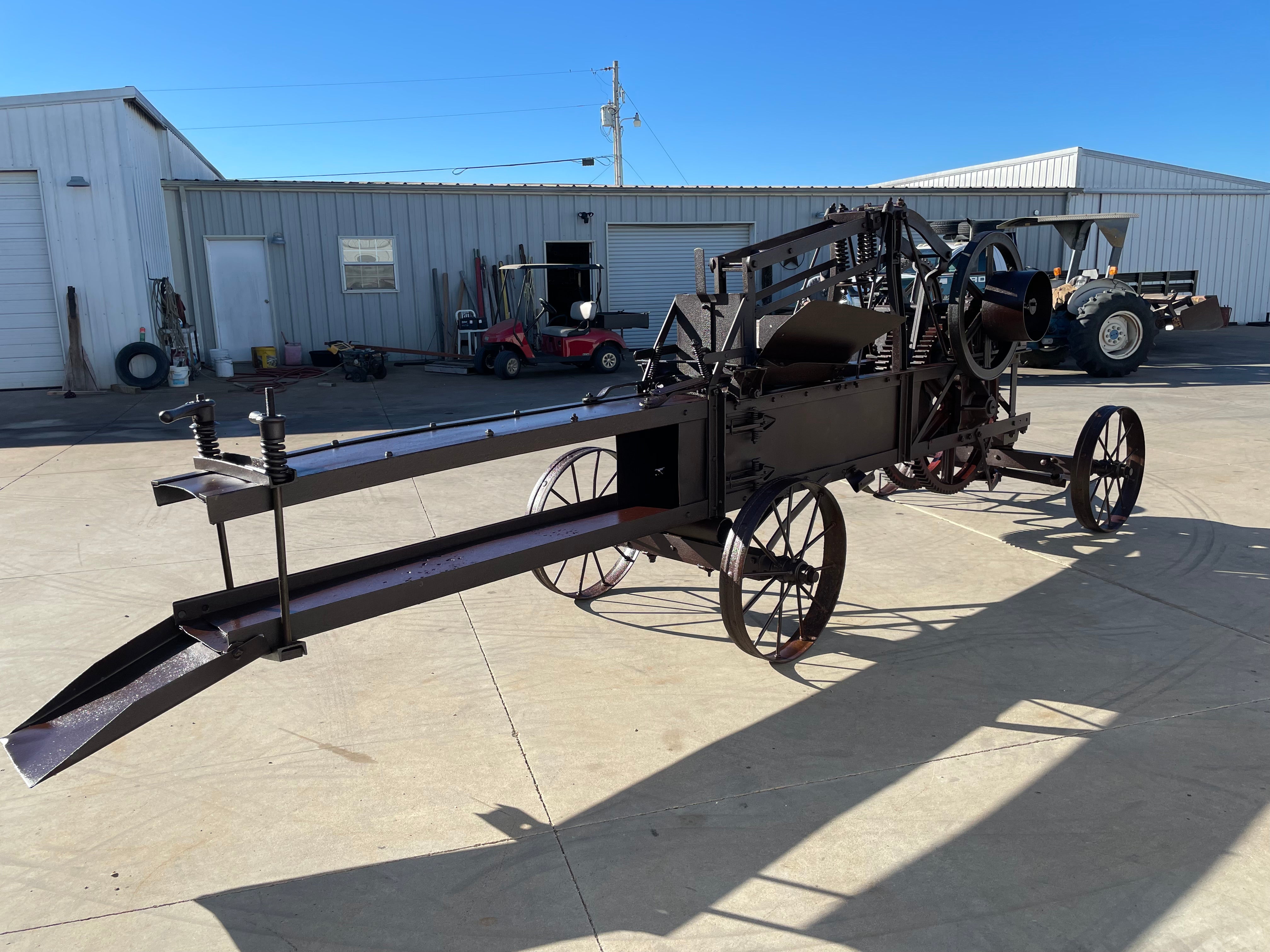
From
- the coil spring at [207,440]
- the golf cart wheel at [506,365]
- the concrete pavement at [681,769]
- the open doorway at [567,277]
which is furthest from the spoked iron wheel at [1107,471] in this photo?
the open doorway at [567,277]

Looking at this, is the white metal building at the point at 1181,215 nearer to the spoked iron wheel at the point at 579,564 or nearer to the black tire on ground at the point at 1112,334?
the black tire on ground at the point at 1112,334

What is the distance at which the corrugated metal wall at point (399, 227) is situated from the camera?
15.7m

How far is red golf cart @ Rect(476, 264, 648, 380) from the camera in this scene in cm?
1423

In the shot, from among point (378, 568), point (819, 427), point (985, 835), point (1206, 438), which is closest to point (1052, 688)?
point (985, 835)

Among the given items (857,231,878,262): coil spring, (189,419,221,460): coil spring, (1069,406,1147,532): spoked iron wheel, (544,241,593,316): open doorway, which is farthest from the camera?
(544,241,593,316): open doorway

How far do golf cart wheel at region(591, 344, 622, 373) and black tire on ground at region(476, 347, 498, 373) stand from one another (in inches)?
62.4

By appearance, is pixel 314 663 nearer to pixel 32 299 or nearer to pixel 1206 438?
pixel 1206 438

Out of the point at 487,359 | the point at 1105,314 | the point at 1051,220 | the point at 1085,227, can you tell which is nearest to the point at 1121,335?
the point at 1105,314

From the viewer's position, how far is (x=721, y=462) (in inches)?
151

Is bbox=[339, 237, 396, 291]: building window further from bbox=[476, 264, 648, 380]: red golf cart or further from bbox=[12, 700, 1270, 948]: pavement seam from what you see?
bbox=[12, 700, 1270, 948]: pavement seam

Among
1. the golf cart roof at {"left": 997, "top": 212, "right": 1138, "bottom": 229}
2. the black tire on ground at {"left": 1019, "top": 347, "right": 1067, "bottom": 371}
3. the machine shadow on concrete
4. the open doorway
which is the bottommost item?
the machine shadow on concrete

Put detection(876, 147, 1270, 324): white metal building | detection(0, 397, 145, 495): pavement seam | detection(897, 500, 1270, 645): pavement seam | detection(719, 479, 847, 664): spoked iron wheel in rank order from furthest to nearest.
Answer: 1. detection(876, 147, 1270, 324): white metal building
2. detection(0, 397, 145, 495): pavement seam
3. detection(897, 500, 1270, 645): pavement seam
4. detection(719, 479, 847, 664): spoked iron wheel

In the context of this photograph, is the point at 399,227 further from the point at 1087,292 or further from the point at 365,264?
the point at 1087,292

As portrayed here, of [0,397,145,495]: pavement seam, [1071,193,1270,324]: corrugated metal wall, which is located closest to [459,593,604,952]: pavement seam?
[0,397,145,495]: pavement seam
